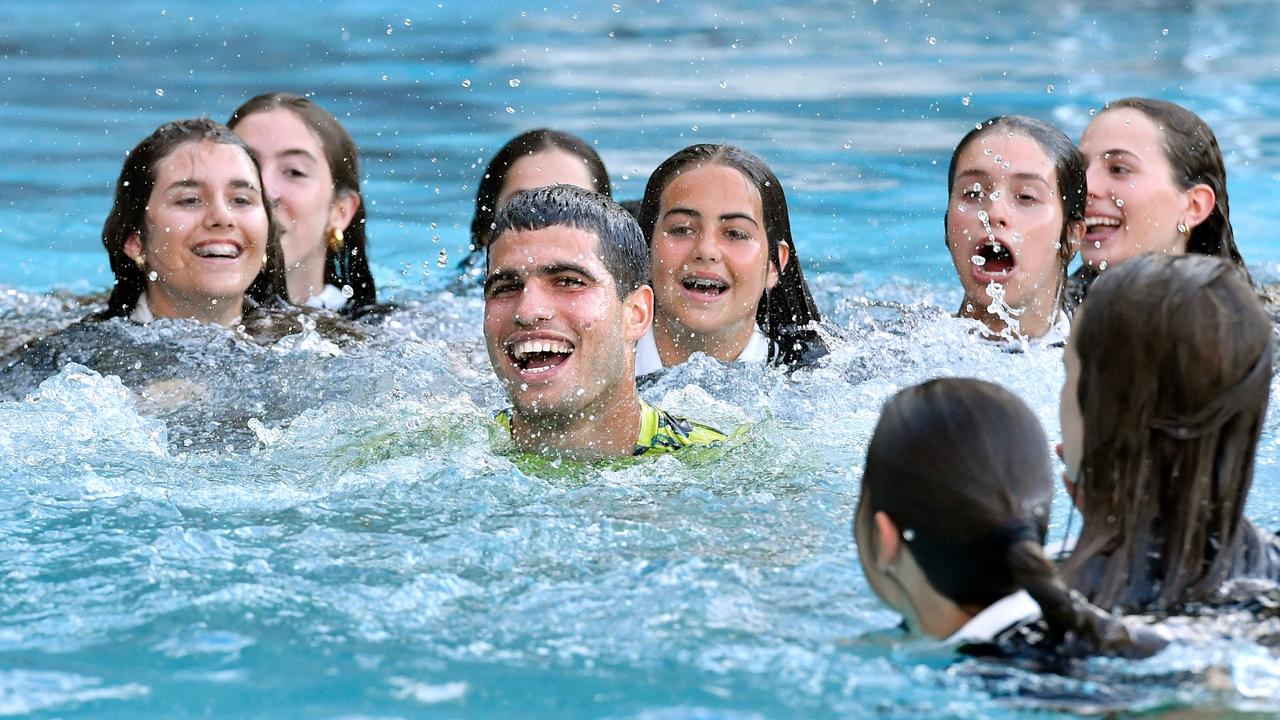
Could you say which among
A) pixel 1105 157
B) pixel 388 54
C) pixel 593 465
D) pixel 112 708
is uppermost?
pixel 388 54

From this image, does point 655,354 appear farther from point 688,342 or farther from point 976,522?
point 976,522

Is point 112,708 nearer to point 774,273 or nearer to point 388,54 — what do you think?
point 774,273

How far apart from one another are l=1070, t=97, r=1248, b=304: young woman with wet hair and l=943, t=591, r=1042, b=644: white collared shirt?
336 cm

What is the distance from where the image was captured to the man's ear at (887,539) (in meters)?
2.63

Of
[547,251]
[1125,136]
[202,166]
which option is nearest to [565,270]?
[547,251]

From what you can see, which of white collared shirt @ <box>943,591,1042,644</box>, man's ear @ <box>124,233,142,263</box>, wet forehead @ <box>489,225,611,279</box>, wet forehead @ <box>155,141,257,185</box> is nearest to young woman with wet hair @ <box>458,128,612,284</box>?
wet forehead @ <box>155,141,257,185</box>

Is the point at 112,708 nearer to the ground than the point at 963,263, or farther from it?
nearer to the ground

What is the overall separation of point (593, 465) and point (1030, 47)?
916 cm

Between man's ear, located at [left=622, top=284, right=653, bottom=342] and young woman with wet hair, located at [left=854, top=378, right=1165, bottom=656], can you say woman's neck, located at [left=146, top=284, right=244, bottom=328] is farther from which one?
young woman with wet hair, located at [left=854, top=378, right=1165, bottom=656]

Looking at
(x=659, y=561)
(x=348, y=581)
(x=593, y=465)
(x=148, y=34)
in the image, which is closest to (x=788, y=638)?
(x=659, y=561)

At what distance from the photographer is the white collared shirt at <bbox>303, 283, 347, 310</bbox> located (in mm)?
6350

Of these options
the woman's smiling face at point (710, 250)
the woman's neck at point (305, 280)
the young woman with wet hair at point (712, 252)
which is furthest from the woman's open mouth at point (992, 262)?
the woman's neck at point (305, 280)

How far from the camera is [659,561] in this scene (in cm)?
342

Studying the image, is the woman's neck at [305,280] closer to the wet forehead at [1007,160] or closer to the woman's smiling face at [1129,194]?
the wet forehead at [1007,160]
